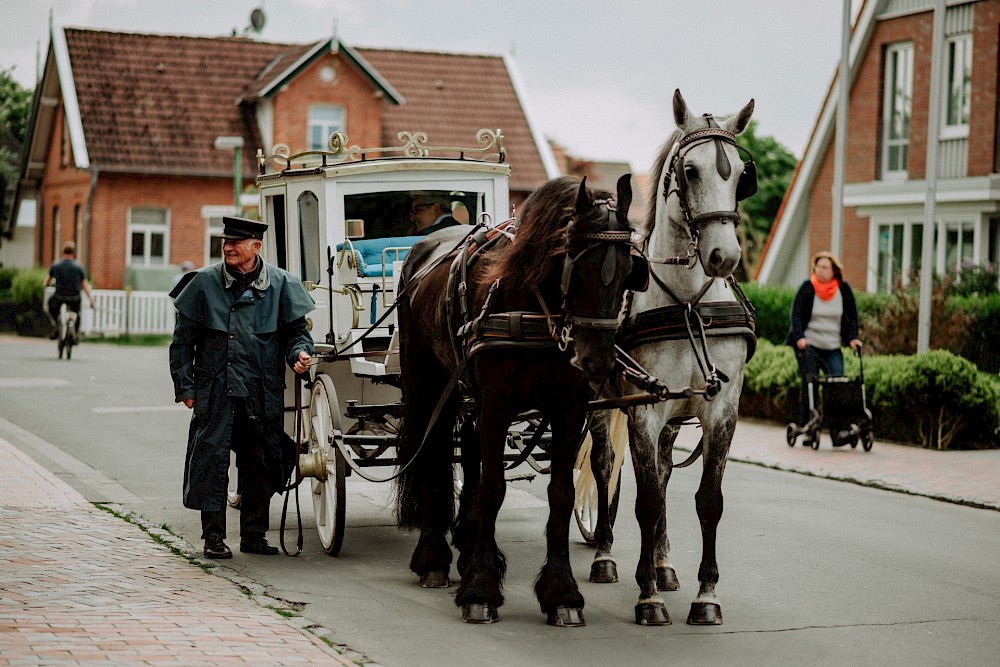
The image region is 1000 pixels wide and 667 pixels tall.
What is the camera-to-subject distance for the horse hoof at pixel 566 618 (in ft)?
21.5

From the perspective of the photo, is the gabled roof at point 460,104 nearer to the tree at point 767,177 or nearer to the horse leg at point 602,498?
the tree at point 767,177

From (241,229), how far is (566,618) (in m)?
3.22

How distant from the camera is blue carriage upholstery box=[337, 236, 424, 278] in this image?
9531 mm

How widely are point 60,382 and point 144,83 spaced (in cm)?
1973

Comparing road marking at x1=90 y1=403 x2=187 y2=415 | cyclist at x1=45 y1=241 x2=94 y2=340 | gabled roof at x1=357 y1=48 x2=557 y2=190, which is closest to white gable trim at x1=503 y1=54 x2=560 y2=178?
gabled roof at x1=357 y1=48 x2=557 y2=190

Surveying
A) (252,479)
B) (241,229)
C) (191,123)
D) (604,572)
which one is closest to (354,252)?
(241,229)

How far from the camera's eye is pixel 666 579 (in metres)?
7.33

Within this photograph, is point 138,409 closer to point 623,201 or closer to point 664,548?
point 664,548

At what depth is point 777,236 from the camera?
28781 millimetres

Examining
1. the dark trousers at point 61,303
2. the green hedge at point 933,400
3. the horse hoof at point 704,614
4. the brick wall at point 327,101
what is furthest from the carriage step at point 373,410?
the brick wall at point 327,101

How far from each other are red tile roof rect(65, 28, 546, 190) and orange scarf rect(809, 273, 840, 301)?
2482cm

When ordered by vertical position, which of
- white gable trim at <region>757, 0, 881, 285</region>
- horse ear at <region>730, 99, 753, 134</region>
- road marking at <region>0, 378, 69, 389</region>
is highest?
white gable trim at <region>757, 0, 881, 285</region>

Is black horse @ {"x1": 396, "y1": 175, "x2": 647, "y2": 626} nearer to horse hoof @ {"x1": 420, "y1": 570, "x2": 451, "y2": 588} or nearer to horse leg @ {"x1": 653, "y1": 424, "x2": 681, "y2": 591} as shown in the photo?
horse hoof @ {"x1": 420, "y1": 570, "x2": 451, "y2": 588}

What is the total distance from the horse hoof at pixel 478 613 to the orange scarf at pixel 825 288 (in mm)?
8404
